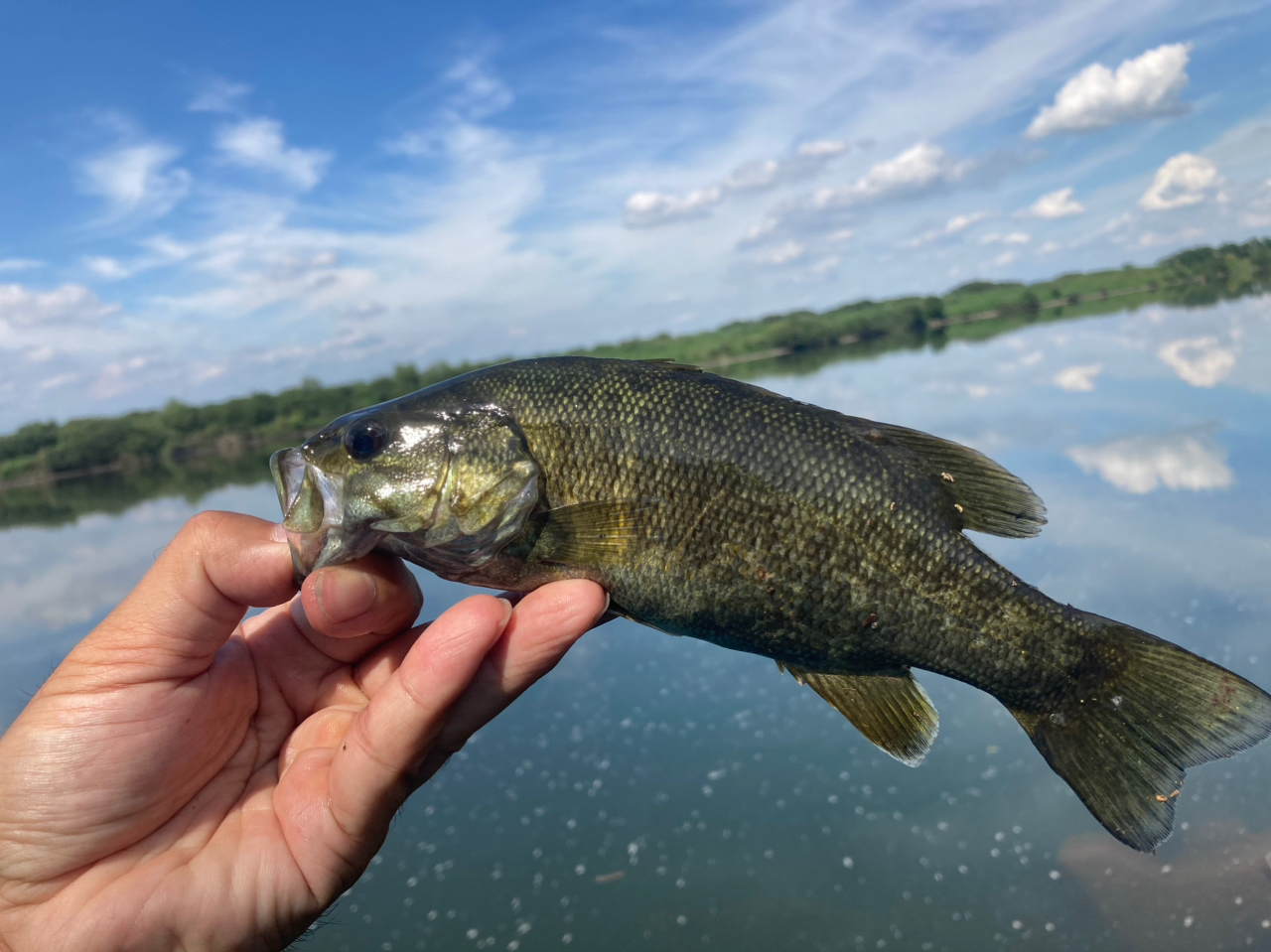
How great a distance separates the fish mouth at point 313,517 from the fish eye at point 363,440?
4.5 inches

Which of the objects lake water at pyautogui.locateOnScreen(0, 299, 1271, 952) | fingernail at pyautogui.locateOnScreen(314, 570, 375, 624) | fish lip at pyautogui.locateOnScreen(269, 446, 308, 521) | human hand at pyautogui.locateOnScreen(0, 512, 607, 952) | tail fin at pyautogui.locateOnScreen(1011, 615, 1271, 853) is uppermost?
fish lip at pyautogui.locateOnScreen(269, 446, 308, 521)

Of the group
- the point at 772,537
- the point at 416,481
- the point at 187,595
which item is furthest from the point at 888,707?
the point at 187,595

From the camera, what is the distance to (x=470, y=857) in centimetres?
838

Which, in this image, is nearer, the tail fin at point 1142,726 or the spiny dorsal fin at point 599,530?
the tail fin at point 1142,726

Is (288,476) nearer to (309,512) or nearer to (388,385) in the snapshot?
(309,512)

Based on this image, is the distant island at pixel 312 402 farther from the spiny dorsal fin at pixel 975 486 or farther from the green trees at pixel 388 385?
the spiny dorsal fin at pixel 975 486

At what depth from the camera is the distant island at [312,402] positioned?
170 ft

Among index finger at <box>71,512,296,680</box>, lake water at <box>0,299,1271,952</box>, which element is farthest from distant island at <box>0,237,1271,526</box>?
index finger at <box>71,512,296,680</box>

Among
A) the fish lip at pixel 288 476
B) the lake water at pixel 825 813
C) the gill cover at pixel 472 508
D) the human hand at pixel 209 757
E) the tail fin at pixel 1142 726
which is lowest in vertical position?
the lake water at pixel 825 813

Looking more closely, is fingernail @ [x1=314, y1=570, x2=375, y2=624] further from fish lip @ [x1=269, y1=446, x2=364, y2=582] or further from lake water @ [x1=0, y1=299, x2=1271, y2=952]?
lake water @ [x1=0, y1=299, x2=1271, y2=952]

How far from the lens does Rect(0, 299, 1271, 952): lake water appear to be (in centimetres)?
666

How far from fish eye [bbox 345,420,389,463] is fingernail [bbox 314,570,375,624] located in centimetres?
45

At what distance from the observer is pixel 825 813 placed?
805 centimetres

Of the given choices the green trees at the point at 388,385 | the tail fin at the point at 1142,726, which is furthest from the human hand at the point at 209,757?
the green trees at the point at 388,385
